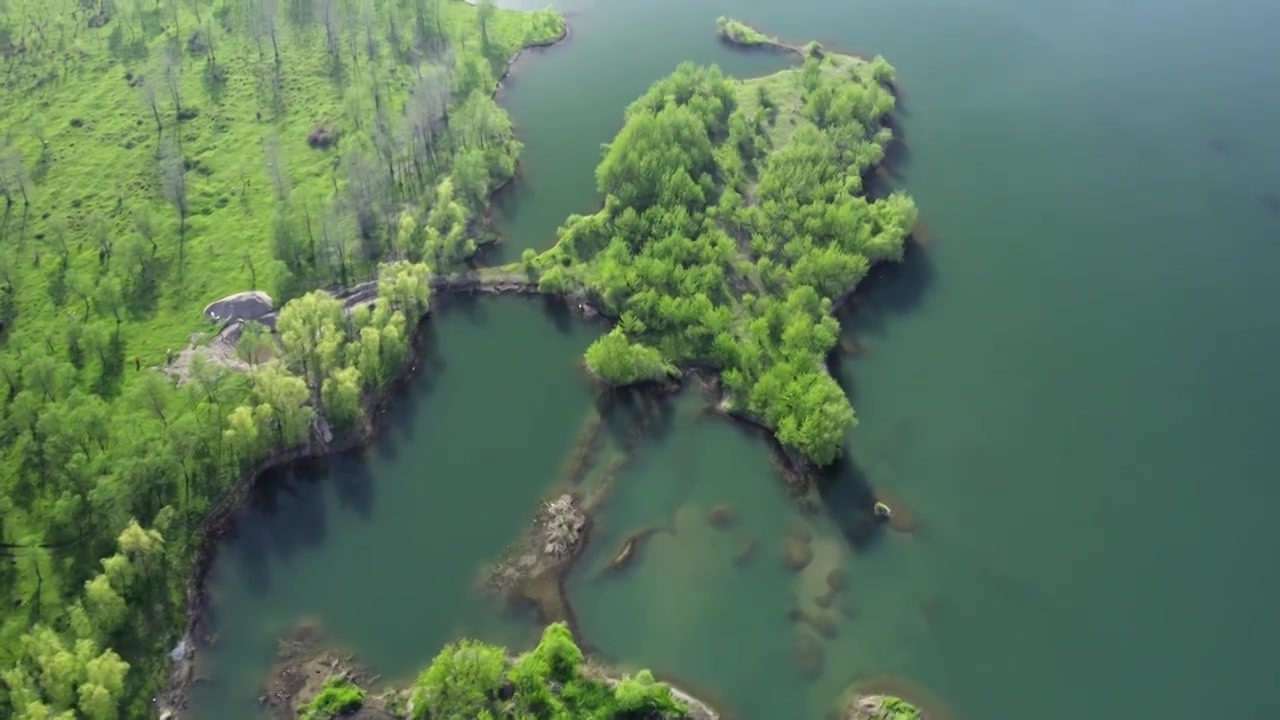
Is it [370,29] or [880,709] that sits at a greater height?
[370,29]

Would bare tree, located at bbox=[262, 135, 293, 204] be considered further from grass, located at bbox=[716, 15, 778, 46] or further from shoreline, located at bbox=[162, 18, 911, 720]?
grass, located at bbox=[716, 15, 778, 46]

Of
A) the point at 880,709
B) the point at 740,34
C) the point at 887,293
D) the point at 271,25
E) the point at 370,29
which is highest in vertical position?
the point at 740,34

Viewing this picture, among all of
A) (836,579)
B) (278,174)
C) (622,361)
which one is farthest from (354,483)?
(278,174)

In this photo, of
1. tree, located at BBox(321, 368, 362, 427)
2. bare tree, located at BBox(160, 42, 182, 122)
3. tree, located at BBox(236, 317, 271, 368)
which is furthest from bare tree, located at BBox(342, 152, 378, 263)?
bare tree, located at BBox(160, 42, 182, 122)

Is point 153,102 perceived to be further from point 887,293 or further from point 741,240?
point 887,293

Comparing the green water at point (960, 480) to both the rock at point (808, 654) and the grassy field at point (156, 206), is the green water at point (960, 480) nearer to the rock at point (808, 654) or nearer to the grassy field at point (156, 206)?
the rock at point (808, 654)

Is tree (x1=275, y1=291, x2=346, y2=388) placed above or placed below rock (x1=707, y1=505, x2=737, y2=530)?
above

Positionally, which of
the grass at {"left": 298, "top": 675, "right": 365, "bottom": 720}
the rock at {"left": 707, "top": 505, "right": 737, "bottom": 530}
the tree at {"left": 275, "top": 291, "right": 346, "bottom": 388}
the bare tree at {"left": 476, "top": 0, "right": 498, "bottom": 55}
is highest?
the bare tree at {"left": 476, "top": 0, "right": 498, "bottom": 55}
